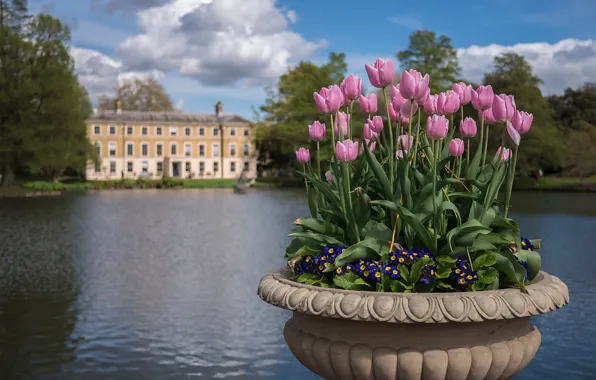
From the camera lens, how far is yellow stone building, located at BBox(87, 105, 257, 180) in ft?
225

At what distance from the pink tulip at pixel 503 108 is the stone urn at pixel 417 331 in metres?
0.77

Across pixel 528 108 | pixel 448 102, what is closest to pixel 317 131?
pixel 448 102

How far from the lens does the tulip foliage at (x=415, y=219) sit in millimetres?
2828

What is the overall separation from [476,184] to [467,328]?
0.76 meters

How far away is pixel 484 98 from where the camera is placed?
3.21 meters

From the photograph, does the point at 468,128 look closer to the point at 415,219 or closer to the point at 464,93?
the point at 464,93

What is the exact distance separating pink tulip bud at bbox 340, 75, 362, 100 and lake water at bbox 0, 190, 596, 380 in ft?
10.7

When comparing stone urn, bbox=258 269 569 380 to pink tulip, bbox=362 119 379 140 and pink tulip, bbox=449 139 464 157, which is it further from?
pink tulip, bbox=362 119 379 140

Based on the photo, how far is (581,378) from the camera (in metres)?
5.60

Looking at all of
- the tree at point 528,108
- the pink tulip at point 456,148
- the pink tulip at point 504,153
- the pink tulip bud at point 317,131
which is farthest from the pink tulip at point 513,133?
the tree at point 528,108

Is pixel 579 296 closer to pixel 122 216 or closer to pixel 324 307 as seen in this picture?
pixel 324 307

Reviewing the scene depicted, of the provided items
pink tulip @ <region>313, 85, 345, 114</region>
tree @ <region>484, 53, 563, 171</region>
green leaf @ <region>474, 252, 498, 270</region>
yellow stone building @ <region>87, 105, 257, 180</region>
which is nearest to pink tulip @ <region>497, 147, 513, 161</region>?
A: green leaf @ <region>474, 252, 498, 270</region>

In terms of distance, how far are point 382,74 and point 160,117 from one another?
224ft

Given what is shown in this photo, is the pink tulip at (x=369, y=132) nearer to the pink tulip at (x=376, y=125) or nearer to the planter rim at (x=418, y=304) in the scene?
the pink tulip at (x=376, y=125)
